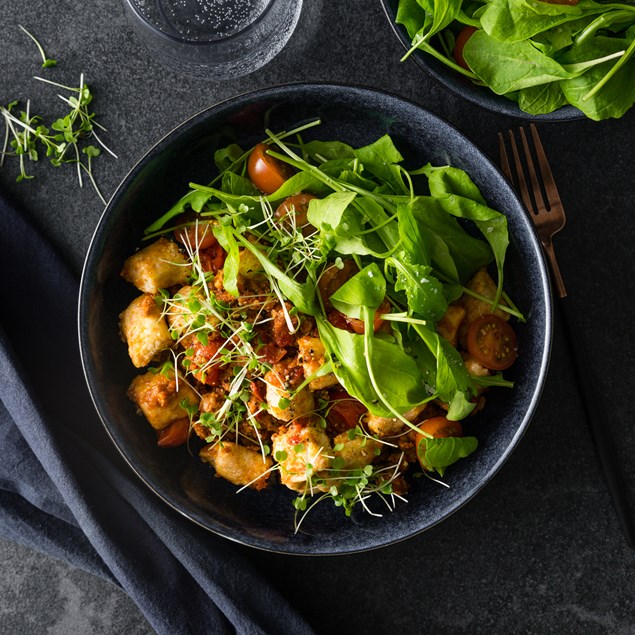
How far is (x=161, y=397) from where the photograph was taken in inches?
71.0

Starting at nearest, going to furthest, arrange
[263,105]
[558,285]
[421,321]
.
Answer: [421,321], [263,105], [558,285]

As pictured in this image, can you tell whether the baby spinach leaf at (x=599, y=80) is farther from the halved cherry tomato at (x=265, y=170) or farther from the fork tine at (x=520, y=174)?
the halved cherry tomato at (x=265, y=170)

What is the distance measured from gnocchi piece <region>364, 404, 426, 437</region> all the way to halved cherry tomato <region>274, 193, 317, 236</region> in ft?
1.61

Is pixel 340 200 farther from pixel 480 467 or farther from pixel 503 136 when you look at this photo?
pixel 480 467

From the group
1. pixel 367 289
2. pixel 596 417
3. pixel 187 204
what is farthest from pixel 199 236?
pixel 596 417

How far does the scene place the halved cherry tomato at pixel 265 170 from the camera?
1787mm

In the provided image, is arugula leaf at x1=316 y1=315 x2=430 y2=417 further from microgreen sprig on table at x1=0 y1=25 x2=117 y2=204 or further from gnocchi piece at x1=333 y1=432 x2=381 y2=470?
microgreen sprig on table at x1=0 y1=25 x2=117 y2=204

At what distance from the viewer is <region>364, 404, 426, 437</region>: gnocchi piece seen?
5.70 feet

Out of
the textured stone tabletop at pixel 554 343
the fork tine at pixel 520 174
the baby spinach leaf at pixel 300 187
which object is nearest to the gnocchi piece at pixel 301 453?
the textured stone tabletop at pixel 554 343

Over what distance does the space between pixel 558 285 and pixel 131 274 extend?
1133 millimetres

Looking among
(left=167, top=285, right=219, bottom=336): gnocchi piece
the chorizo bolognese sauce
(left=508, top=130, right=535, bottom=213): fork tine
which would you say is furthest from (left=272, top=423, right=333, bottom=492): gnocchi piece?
(left=508, top=130, right=535, bottom=213): fork tine

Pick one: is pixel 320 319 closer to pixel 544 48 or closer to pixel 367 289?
pixel 367 289

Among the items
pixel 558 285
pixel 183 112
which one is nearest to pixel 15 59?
pixel 183 112

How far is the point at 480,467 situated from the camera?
70.7 inches
